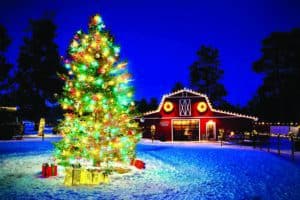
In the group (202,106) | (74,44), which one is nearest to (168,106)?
(202,106)

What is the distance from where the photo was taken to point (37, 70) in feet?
163

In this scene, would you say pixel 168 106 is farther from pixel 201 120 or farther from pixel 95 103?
pixel 95 103

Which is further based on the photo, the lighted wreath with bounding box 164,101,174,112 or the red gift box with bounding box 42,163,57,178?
the lighted wreath with bounding box 164,101,174,112

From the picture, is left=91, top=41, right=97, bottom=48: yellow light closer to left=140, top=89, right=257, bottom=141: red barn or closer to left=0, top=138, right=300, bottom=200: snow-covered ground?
left=0, top=138, right=300, bottom=200: snow-covered ground

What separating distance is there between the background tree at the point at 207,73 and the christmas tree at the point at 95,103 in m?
45.0

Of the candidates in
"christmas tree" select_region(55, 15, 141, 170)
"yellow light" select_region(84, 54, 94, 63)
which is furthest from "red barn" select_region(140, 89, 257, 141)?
"yellow light" select_region(84, 54, 94, 63)

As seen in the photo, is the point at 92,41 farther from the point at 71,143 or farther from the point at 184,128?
the point at 184,128

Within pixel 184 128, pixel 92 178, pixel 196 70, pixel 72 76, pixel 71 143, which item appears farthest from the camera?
pixel 196 70

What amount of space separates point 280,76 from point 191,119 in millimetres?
11773

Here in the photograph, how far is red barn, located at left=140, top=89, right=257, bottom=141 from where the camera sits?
38531mm

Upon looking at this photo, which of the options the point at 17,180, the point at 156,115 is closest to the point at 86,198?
the point at 17,180

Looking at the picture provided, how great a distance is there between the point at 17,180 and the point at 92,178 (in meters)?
2.77

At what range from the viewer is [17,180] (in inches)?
508

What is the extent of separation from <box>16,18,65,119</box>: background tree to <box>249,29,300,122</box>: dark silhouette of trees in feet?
87.3
